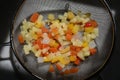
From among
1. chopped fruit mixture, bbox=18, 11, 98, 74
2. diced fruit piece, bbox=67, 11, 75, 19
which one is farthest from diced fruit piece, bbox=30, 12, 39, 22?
diced fruit piece, bbox=67, 11, 75, 19

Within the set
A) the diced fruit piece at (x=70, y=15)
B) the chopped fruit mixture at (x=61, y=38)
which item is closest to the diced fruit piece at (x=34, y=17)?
the chopped fruit mixture at (x=61, y=38)

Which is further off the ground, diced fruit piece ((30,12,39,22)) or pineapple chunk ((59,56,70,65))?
diced fruit piece ((30,12,39,22))

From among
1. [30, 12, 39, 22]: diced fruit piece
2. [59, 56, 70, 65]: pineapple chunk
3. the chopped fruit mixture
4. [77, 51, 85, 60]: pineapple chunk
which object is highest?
[30, 12, 39, 22]: diced fruit piece

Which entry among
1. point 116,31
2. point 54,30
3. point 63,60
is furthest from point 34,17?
point 116,31

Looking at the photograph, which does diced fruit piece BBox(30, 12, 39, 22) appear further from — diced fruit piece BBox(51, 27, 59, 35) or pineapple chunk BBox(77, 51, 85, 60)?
pineapple chunk BBox(77, 51, 85, 60)

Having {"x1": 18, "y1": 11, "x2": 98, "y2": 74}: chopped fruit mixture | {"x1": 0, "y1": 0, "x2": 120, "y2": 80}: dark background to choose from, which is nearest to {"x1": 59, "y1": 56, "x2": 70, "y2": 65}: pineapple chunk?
{"x1": 18, "y1": 11, "x2": 98, "y2": 74}: chopped fruit mixture

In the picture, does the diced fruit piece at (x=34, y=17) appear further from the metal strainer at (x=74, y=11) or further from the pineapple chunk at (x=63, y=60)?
the pineapple chunk at (x=63, y=60)
